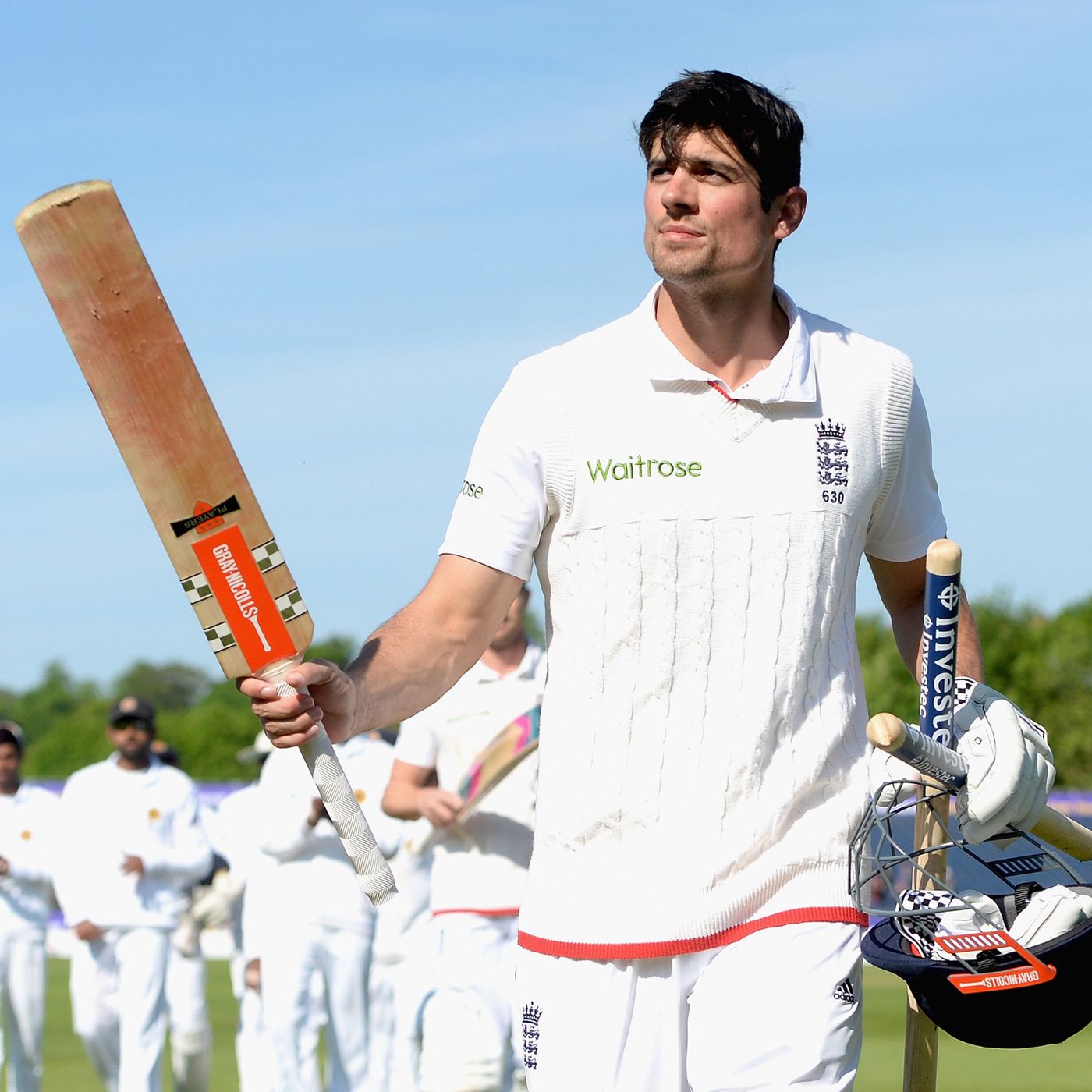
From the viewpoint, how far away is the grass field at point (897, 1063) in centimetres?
968

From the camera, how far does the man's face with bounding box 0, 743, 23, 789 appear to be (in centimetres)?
975

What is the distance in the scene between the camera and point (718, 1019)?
313cm

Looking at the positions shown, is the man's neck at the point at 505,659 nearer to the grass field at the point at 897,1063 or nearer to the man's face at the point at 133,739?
the man's face at the point at 133,739

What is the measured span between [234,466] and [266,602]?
231 mm

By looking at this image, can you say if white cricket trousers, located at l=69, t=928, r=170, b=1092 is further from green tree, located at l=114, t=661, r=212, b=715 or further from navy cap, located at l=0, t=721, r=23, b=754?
green tree, located at l=114, t=661, r=212, b=715

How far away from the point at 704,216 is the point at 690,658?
76 cm

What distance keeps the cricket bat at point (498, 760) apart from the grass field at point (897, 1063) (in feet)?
12.7

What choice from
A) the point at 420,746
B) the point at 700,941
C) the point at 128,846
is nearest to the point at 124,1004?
the point at 128,846

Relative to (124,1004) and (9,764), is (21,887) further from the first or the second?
(124,1004)

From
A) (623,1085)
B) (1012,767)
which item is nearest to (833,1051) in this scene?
(623,1085)

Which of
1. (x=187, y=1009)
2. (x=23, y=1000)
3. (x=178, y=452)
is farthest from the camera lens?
(x=23, y=1000)

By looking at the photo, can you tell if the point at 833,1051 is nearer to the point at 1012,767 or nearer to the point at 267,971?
the point at 1012,767

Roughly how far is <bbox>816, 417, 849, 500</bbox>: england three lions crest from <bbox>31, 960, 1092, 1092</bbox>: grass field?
680 cm

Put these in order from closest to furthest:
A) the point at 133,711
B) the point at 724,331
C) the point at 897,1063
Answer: the point at 724,331 < the point at 133,711 < the point at 897,1063
